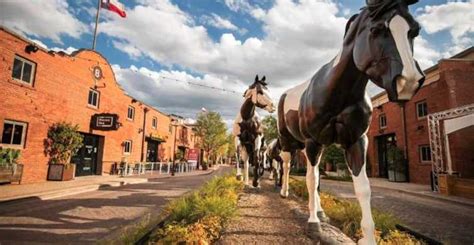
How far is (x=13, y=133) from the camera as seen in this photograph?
12.7 meters

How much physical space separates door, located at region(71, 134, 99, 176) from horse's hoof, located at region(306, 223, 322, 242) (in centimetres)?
1822

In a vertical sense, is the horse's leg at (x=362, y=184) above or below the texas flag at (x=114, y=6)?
below

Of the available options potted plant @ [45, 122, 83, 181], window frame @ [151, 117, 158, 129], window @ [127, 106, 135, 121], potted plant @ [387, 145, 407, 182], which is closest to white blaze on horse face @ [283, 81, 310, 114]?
potted plant @ [45, 122, 83, 181]

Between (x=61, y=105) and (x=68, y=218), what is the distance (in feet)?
38.1

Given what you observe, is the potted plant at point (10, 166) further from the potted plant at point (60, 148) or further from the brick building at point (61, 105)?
the potted plant at point (60, 148)

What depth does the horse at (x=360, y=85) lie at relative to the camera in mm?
2043

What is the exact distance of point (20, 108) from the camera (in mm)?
12805

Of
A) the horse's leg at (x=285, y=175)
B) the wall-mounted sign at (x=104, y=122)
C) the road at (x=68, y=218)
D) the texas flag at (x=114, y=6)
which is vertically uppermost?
the texas flag at (x=114, y=6)

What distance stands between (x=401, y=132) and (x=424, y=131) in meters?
2.44

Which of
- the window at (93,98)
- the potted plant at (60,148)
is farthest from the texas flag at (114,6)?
the potted plant at (60,148)

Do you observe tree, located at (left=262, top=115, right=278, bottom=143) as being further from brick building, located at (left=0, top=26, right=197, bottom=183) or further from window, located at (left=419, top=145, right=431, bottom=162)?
window, located at (left=419, top=145, right=431, bottom=162)

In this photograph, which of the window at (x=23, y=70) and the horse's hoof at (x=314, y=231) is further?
the window at (x=23, y=70)

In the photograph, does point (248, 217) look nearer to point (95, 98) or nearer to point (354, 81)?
point (354, 81)

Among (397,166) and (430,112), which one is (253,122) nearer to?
(430,112)
